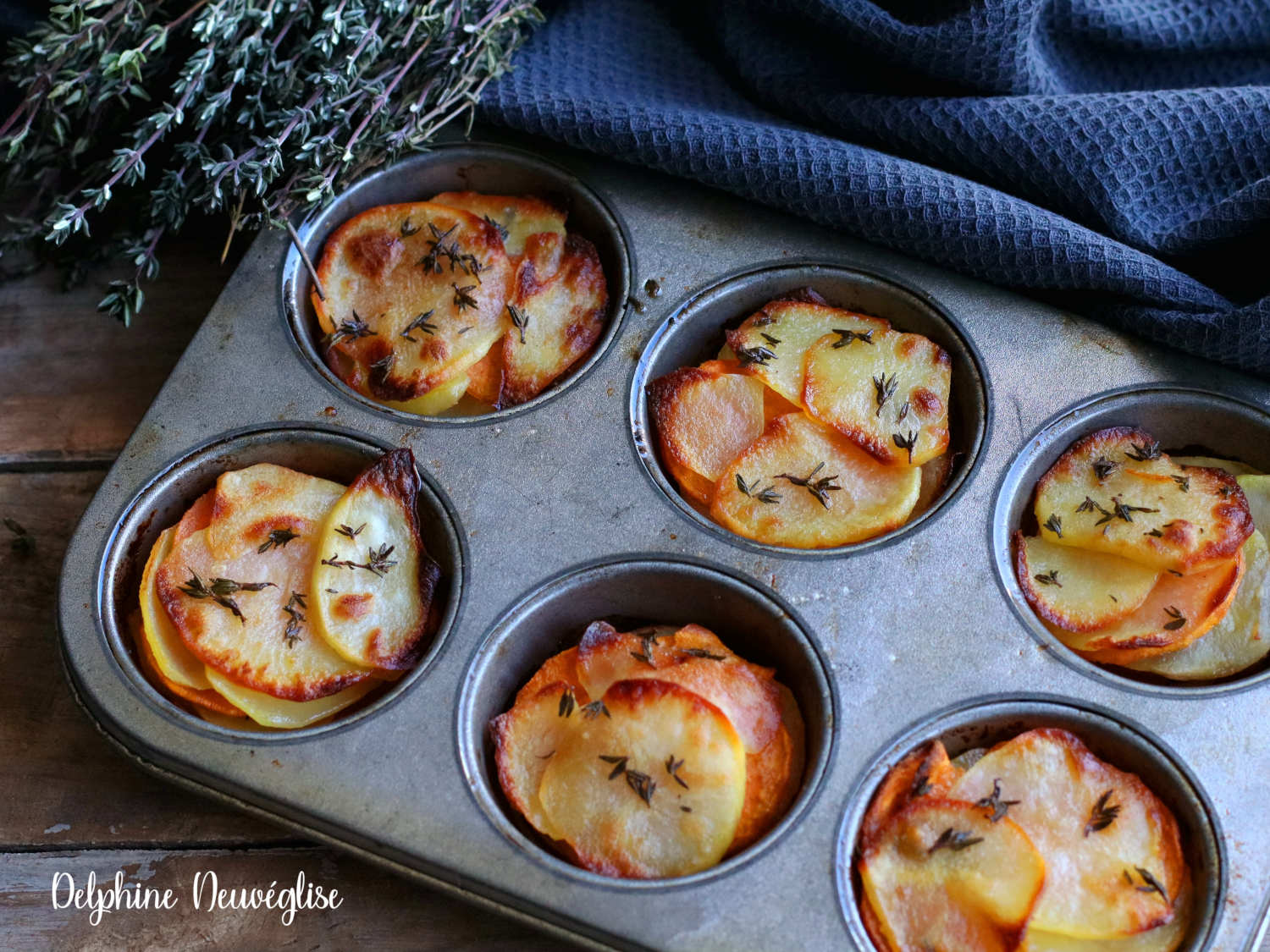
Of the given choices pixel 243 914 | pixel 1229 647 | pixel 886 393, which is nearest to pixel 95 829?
pixel 243 914

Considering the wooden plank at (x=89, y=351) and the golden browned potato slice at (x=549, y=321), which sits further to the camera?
the wooden plank at (x=89, y=351)

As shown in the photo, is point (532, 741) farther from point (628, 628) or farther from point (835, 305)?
point (835, 305)

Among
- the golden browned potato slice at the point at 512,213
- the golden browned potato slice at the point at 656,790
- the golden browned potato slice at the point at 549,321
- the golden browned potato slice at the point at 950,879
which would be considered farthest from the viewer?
the golden browned potato slice at the point at 512,213

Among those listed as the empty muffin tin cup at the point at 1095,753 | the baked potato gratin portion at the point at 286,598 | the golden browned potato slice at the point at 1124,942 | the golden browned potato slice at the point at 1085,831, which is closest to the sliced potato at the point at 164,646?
the baked potato gratin portion at the point at 286,598

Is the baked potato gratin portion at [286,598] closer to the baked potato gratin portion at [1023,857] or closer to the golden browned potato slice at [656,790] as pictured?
the golden browned potato slice at [656,790]

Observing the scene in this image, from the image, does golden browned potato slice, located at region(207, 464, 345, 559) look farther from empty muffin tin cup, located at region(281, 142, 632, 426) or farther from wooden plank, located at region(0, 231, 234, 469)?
wooden plank, located at region(0, 231, 234, 469)

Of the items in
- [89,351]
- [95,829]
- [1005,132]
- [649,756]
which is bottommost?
[95,829]

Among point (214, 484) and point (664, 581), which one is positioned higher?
point (664, 581)

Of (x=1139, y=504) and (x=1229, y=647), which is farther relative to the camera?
(x=1139, y=504)
